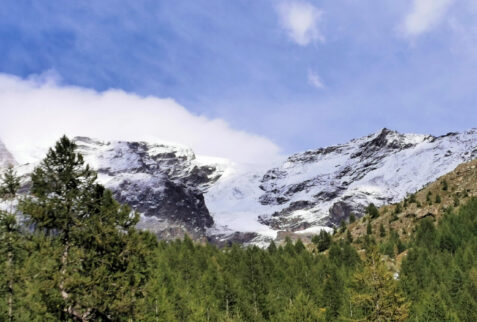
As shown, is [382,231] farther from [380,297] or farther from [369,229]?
[380,297]

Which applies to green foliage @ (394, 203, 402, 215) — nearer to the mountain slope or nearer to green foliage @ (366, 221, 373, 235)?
the mountain slope

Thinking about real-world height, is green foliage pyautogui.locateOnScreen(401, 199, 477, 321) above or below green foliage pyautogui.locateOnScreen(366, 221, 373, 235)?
below

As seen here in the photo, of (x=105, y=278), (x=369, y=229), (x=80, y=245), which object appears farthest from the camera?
(x=369, y=229)

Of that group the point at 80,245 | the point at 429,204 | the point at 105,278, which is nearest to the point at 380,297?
the point at 105,278

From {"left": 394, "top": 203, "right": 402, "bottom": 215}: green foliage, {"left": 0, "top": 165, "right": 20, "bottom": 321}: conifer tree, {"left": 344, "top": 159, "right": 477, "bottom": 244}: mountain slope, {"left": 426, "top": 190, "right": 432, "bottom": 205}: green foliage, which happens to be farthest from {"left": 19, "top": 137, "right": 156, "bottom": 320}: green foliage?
{"left": 426, "top": 190, "right": 432, "bottom": 205}: green foliage

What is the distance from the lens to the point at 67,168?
26453mm

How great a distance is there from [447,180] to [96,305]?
474ft

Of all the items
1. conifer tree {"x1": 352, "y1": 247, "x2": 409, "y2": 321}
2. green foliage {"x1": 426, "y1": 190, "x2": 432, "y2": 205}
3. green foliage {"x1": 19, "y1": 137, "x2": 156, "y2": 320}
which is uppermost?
green foliage {"x1": 426, "y1": 190, "x2": 432, "y2": 205}

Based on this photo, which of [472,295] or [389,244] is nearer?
[472,295]

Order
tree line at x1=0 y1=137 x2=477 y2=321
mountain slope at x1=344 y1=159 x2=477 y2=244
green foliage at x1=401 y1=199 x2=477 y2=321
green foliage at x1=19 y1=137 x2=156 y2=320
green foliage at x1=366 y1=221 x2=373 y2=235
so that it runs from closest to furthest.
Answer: green foliage at x1=19 y1=137 x2=156 y2=320 < tree line at x1=0 y1=137 x2=477 y2=321 < green foliage at x1=401 y1=199 x2=477 y2=321 < mountain slope at x1=344 y1=159 x2=477 y2=244 < green foliage at x1=366 y1=221 x2=373 y2=235

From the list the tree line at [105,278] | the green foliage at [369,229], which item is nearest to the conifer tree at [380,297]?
the tree line at [105,278]

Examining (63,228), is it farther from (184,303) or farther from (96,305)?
(184,303)

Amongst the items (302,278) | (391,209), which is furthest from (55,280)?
(391,209)

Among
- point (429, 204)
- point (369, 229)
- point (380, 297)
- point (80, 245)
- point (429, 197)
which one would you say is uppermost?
point (429, 197)
